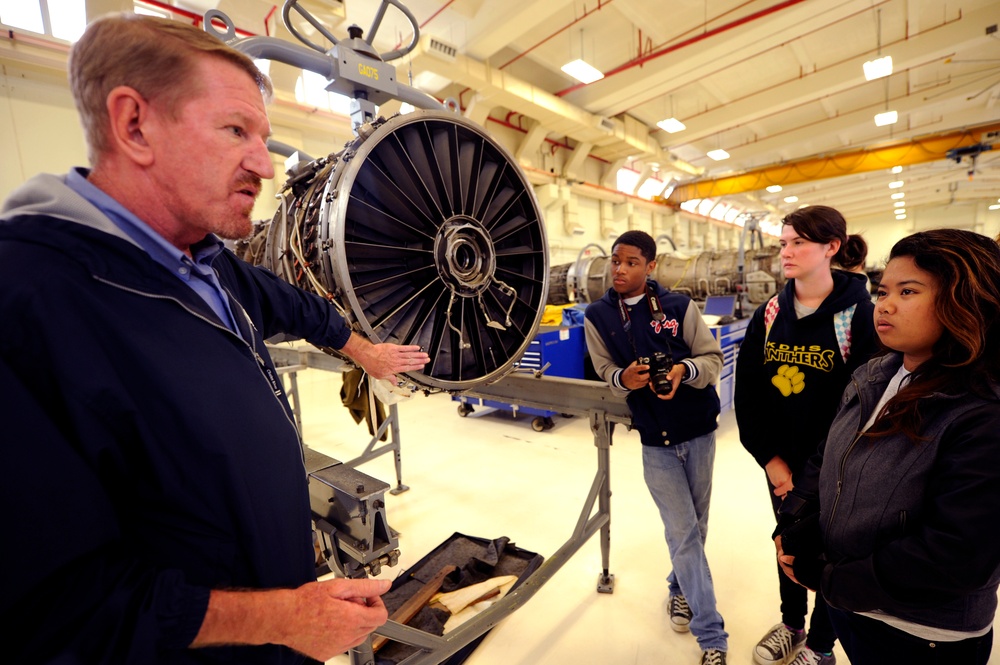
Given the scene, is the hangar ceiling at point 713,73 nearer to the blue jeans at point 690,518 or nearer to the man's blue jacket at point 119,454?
the man's blue jacket at point 119,454

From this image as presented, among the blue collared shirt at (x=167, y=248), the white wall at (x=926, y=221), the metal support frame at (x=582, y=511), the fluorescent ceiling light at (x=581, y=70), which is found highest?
the fluorescent ceiling light at (x=581, y=70)

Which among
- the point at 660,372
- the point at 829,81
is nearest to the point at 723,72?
the point at 829,81

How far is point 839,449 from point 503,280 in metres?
0.96

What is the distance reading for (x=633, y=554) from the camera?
2.27 metres

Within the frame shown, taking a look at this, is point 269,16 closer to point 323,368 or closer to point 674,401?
point 323,368

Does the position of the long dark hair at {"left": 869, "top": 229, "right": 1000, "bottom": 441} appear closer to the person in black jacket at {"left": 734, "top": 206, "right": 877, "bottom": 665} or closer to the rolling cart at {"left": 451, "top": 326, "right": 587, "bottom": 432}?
the person in black jacket at {"left": 734, "top": 206, "right": 877, "bottom": 665}

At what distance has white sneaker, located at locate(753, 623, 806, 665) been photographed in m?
1.57

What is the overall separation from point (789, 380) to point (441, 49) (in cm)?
435

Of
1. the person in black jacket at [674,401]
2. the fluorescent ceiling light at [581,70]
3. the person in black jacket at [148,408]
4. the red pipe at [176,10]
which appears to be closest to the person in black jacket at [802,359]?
the person in black jacket at [674,401]

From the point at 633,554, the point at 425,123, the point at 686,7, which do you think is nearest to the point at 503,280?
the point at 425,123

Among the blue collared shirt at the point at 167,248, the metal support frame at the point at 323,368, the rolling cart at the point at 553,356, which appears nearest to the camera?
the blue collared shirt at the point at 167,248

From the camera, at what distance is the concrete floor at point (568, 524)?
1756mm

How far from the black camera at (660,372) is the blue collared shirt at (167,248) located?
1163 mm

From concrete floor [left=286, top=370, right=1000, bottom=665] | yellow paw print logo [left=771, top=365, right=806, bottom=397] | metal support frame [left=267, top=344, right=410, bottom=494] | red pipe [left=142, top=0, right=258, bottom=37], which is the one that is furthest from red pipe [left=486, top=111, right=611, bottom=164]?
yellow paw print logo [left=771, top=365, right=806, bottom=397]
